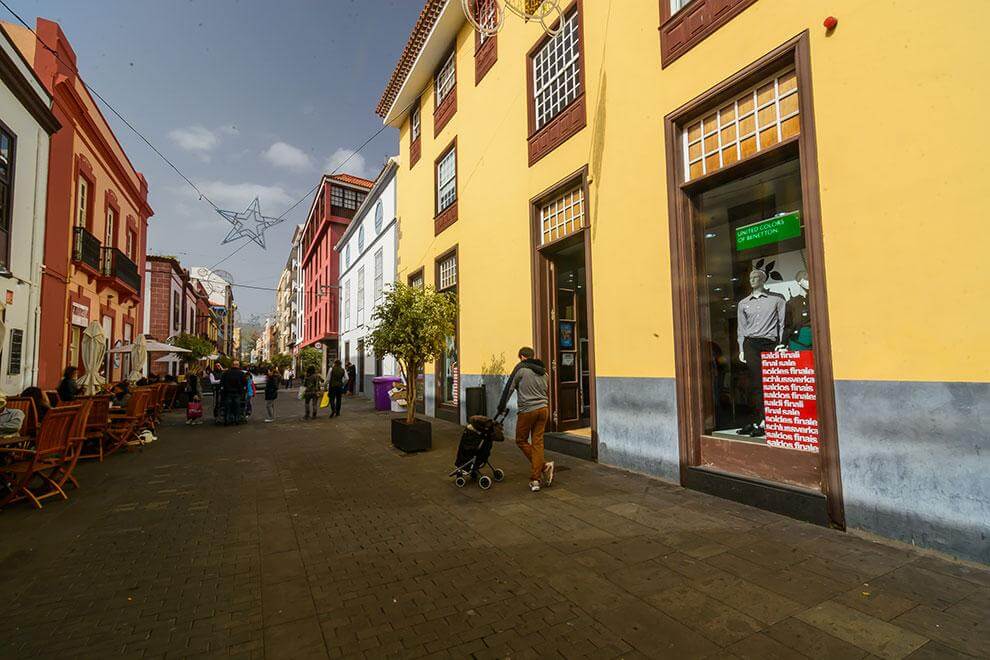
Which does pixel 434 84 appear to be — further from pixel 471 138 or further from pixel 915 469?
pixel 915 469

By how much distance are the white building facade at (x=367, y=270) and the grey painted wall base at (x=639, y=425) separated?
10.1 m

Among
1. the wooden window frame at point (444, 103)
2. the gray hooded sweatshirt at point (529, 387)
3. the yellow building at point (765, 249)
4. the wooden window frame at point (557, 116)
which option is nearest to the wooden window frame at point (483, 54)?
the yellow building at point (765, 249)

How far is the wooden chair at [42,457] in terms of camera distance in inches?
210

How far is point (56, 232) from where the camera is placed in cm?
1192

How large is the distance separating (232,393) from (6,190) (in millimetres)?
6591

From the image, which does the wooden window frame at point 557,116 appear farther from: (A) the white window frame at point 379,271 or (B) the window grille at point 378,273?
(B) the window grille at point 378,273

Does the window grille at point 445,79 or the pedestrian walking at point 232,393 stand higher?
the window grille at point 445,79

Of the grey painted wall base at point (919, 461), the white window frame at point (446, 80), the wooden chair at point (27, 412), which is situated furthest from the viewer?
the white window frame at point (446, 80)

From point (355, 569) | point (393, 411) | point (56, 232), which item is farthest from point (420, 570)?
point (56, 232)

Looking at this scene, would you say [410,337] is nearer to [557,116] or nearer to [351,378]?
[557,116]

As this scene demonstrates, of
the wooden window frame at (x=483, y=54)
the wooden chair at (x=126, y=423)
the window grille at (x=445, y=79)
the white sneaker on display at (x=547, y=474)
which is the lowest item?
the white sneaker on display at (x=547, y=474)

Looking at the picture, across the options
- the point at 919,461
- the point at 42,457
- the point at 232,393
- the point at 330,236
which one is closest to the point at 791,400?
the point at 919,461

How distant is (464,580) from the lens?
135 inches

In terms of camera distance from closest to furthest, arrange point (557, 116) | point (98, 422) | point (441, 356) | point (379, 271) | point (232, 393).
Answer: point (98, 422)
point (557, 116)
point (441, 356)
point (232, 393)
point (379, 271)
